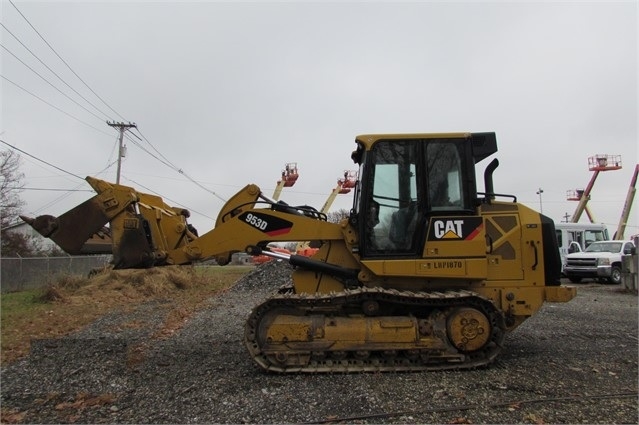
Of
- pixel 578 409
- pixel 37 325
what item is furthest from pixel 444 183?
pixel 37 325

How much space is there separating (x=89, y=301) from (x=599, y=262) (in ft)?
67.3

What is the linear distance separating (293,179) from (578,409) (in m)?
28.7

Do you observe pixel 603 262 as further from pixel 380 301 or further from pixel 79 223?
pixel 79 223

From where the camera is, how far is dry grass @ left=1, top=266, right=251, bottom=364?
9.30m

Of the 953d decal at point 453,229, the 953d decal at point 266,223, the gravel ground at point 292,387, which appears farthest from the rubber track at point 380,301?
the 953d decal at point 266,223

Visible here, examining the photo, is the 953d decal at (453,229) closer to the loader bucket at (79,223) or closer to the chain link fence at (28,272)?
the loader bucket at (79,223)

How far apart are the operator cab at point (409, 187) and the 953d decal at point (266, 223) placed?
3.63 feet

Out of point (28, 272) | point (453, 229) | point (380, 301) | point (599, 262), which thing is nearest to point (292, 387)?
point (380, 301)

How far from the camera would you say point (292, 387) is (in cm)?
537

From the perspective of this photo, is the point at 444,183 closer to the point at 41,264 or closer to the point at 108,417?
the point at 108,417

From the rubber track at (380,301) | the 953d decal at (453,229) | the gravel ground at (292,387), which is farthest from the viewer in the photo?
the 953d decal at (453,229)

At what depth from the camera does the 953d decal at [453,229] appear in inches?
248

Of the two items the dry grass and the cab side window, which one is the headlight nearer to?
the dry grass

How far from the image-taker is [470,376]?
5738 millimetres
